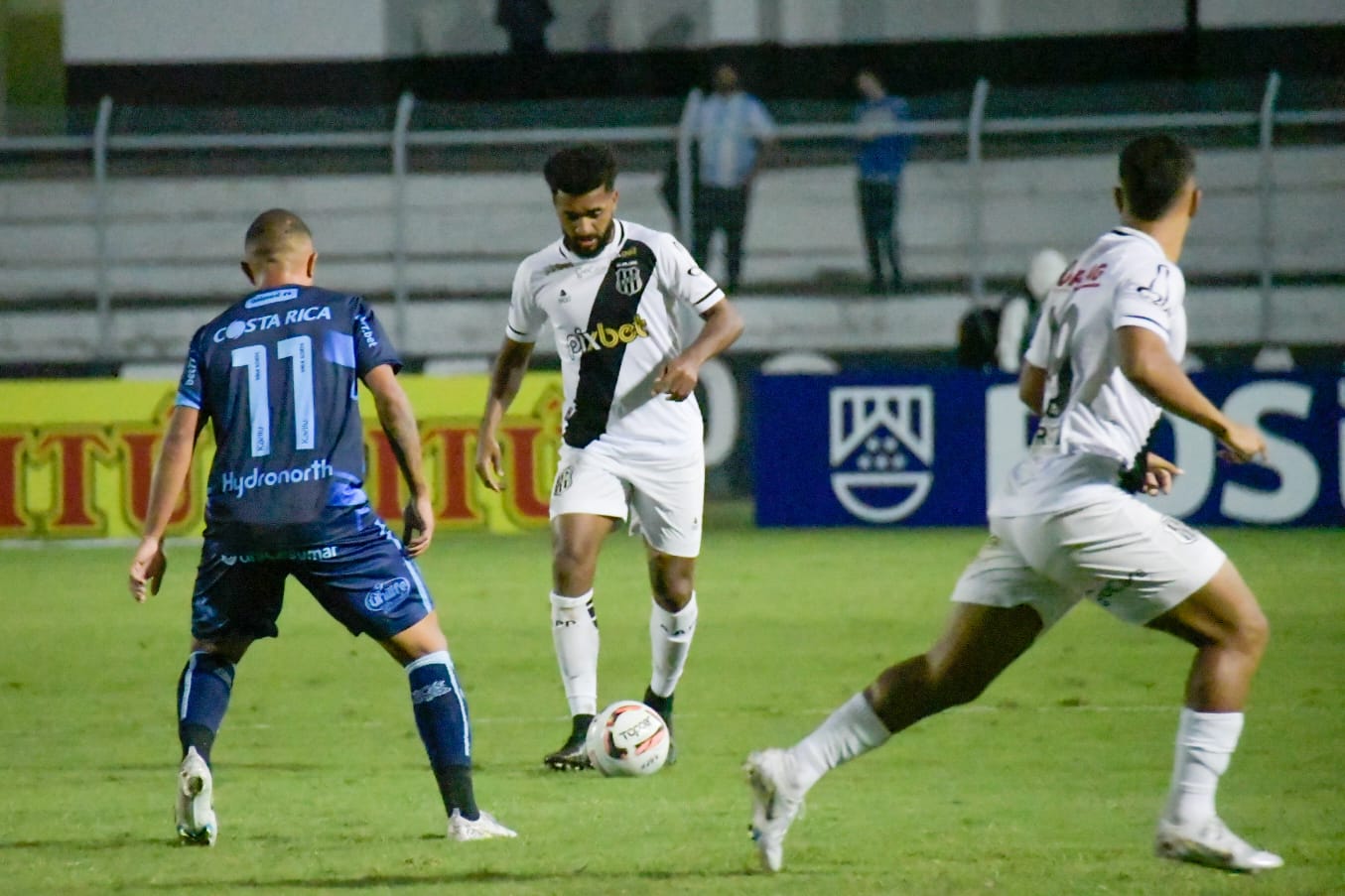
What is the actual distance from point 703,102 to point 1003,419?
486 cm

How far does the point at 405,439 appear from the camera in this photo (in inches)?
228

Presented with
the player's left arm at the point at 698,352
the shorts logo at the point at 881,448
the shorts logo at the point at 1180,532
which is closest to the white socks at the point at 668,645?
the player's left arm at the point at 698,352

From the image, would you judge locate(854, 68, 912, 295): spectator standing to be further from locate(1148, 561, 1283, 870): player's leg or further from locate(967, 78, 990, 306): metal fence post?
locate(1148, 561, 1283, 870): player's leg

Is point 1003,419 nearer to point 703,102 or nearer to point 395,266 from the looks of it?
point 703,102

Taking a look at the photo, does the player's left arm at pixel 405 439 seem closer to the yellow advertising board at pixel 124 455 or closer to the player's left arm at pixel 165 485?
the player's left arm at pixel 165 485

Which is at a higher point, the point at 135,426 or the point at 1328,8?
the point at 1328,8

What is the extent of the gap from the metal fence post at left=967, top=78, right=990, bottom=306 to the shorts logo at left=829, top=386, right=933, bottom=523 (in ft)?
8.60

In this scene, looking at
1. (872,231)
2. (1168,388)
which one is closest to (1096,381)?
(1168,388)

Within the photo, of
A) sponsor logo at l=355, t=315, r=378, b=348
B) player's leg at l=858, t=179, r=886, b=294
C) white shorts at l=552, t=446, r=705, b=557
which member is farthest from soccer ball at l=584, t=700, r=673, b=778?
player's leg at l=858, t=179, r=886, b=294

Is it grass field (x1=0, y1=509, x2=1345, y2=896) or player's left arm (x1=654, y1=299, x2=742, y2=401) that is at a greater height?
player's left arm (x1=654, y1=299, x2=742, y2=401)

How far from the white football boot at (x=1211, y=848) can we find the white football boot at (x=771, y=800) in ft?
3.02

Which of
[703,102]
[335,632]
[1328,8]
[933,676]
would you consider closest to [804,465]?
[703,102]

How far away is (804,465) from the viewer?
1603cm

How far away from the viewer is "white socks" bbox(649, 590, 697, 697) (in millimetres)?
7613
